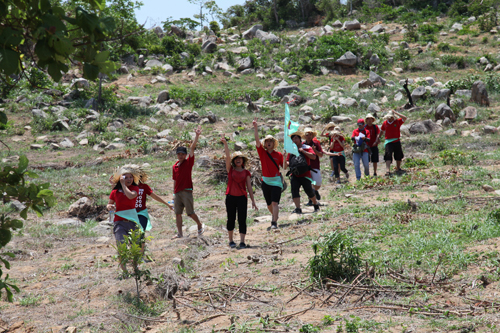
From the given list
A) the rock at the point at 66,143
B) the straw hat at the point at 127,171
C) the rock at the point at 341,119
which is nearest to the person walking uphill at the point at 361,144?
the straw hat at the point at 127,171

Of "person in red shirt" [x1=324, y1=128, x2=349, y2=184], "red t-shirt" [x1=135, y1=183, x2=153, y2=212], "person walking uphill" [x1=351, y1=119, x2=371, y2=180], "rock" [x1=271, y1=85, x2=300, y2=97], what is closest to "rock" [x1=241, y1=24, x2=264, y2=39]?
"rock" [x1=271, y1=85, x2=300, y2=97]

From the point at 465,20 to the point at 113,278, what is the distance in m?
32.2

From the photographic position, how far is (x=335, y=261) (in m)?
4.85

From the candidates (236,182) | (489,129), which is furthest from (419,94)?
(236,182)

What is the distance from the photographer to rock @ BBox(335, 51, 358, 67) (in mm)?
25891

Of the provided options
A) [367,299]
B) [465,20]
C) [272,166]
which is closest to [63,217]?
[272,166]

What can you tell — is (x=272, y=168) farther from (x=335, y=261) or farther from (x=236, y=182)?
(x=335, y=261)

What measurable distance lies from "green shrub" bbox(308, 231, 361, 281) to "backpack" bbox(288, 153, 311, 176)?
124 inches

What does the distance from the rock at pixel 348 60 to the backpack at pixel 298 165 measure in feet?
64.1

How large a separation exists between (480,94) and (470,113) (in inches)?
71.2

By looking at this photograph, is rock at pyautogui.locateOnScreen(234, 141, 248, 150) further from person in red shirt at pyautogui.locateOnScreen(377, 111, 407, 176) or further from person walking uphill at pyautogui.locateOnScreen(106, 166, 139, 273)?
person walking uphill at pyautogui.locateOnScreen(106, 166, 139, 273)

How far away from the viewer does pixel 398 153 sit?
1092cm

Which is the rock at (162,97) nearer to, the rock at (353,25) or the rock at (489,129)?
the rock at (489,129)

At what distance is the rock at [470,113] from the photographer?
1512 centimetres
